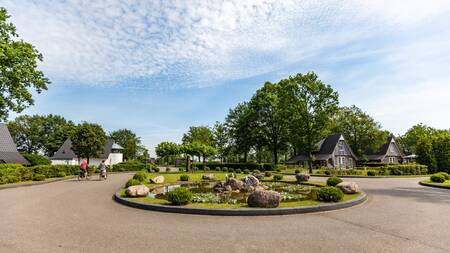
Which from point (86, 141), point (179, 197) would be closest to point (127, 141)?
point (86, 141)

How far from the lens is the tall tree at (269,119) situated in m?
54.1

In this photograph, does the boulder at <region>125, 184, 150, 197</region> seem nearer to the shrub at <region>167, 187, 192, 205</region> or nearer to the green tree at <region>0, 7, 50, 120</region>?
the shrub at <region>167, 187, 192, 205</region>

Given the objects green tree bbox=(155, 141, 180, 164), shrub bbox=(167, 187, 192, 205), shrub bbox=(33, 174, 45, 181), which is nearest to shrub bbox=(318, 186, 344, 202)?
shrub bbox=(167, 187, 192, 205)

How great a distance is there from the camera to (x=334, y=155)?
178ft

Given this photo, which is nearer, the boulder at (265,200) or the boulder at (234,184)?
the boulder at (265,200)

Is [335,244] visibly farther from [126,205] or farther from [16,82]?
[16,82]

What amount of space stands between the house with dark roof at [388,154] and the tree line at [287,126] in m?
1.58

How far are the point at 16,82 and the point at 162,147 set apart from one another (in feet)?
91.3

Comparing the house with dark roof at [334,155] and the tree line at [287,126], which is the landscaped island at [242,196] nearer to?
the tree line at [287,126]

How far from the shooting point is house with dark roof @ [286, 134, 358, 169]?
5416cm

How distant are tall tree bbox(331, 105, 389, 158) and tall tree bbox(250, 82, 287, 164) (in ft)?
50.1

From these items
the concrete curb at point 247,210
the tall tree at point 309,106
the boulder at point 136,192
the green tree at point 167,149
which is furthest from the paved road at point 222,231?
the green tree at point 167,149

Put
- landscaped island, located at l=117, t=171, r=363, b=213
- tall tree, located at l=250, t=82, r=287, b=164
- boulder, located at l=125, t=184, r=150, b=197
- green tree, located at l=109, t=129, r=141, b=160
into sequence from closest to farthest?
landscaped island, located at l=117, t=171, r=363, b=213 < boulder, located at l=125, t=184, r=150, b=197 < tall tree, located at l=250, t=82, r=287, b=164 < green tree, located at l=109, t=129, r=141, b=160

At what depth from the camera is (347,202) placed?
1120cm
